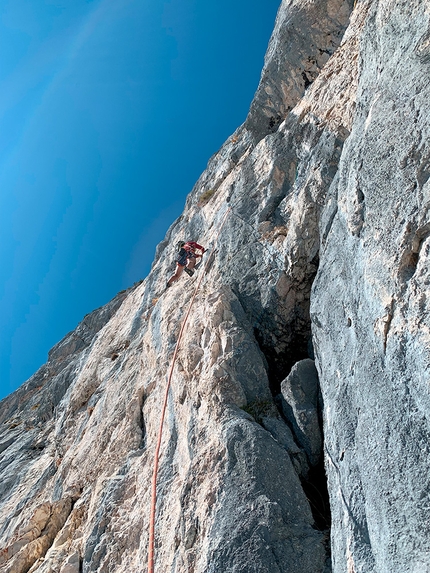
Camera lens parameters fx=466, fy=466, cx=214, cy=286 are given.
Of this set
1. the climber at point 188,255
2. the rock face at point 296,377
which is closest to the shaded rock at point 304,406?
the rock face at point 296,377

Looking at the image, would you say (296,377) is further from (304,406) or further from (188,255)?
(188,255)

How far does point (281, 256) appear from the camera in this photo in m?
9.32

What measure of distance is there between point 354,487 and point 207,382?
11.4ft

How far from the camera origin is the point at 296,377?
7.50 metres

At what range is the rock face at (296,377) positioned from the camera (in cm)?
454

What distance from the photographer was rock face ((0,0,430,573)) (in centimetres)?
454

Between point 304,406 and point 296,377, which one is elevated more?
point 296,377

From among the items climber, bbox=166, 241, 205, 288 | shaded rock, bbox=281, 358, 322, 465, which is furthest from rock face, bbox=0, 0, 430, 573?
climber, bbox=166, 241, 205, 288

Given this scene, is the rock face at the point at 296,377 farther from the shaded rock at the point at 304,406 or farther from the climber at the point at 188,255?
the climber at the point at 188,255

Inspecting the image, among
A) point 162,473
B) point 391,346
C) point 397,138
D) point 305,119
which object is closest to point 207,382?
point 162,473

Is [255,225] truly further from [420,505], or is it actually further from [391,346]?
[420,505]

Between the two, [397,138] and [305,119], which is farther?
[305,119]

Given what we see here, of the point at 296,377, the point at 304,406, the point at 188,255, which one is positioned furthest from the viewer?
the point at 188,255

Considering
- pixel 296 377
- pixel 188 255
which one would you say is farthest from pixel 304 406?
pixel 188 255
